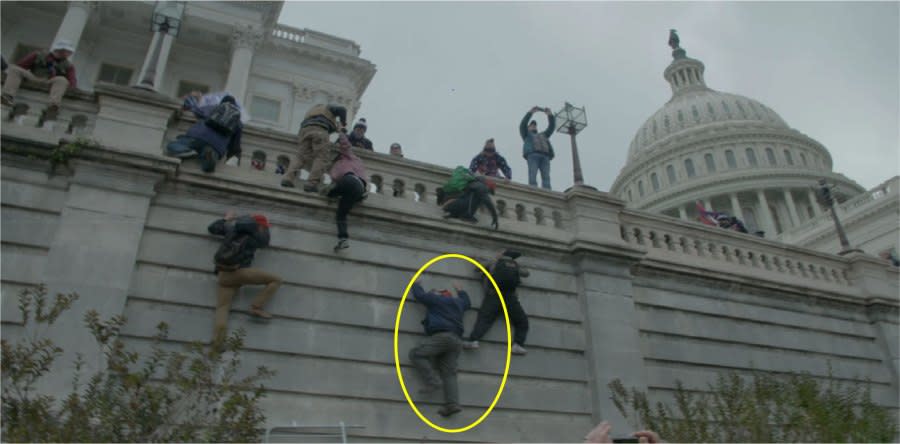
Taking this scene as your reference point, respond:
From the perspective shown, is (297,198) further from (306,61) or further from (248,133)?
(306,61)

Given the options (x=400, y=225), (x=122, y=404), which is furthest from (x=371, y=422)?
(x=122, y=404)

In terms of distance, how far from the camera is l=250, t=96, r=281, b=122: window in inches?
1338

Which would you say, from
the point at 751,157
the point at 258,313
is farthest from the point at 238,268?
the point at 751,157

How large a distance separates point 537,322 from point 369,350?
347cm

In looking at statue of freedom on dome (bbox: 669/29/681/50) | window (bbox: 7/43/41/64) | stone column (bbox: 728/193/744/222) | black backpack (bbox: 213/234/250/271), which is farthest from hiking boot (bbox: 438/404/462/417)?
statue of freedom on dome (bbox: 669/29/681/50)

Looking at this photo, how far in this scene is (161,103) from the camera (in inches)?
471

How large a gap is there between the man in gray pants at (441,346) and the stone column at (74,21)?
2573 cm

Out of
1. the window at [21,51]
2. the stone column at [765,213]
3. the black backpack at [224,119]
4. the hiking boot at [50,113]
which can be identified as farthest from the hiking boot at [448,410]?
the stone column at [765,213]

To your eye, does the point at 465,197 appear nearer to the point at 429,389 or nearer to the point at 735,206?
the point at 429,389

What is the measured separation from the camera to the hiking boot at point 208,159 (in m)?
11.7

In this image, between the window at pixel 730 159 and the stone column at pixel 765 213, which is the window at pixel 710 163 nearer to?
the window at pixel 730 159

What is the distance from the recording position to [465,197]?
13602 mm

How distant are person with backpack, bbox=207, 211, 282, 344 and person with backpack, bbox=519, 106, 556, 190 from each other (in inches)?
323

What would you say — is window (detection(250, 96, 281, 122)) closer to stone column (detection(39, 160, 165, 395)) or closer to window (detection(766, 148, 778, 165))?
stone column (detection(39, 160, 165, 395))
